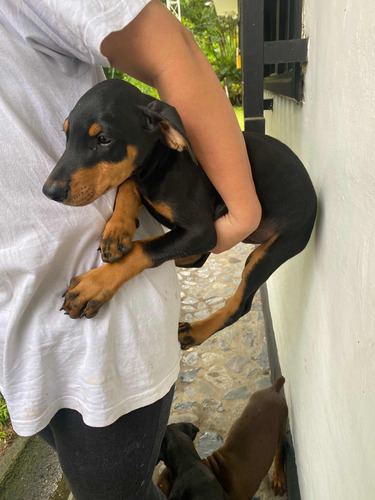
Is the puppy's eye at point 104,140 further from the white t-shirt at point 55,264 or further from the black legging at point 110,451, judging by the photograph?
the black legging at point 110,451

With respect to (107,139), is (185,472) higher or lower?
lower

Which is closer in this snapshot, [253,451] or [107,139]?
[107,139]

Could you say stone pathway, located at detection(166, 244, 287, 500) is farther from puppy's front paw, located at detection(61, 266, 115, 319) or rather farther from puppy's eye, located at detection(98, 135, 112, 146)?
puppy's eye, located at detection(98, 135, 112, 146)

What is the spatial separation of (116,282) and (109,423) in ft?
1.13

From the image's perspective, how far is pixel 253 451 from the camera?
7.22 feet

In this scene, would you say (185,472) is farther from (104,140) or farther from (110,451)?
(104,140)

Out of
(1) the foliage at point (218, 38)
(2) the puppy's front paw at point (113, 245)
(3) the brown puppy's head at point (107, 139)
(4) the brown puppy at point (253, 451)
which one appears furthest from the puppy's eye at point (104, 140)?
(1) the foliage at point (218, 38)

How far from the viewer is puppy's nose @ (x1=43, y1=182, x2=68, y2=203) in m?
1.00

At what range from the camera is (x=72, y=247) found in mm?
1072

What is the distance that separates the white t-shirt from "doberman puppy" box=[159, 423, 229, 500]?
1.05 metres

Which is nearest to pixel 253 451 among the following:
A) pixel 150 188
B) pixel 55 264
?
pixel 150 188

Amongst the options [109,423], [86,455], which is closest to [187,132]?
[109,423]

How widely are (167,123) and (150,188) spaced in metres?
0.30

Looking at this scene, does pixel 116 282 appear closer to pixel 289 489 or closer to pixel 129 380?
pixel 129 380
